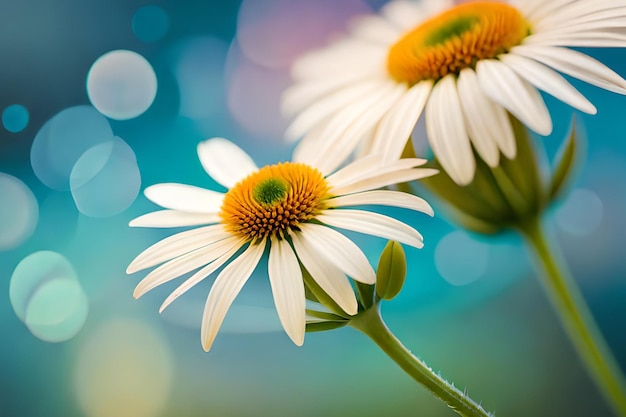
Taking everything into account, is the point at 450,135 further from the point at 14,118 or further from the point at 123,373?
the point at 14,118

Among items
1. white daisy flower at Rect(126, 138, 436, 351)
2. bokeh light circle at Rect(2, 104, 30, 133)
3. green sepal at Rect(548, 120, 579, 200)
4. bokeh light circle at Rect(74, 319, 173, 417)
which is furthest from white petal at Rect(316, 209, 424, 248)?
bokeh light circle at Rect(2, 104, 30, 133)

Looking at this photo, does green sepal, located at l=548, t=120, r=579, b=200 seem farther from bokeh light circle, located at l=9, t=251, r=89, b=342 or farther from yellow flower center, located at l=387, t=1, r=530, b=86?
bokeh light circle, located at l=9, t=251, r=89, b=342

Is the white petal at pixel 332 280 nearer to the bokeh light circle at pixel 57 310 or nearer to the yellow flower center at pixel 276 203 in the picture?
the yellow flower center at pixel 276 203

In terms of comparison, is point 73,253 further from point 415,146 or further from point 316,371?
point 415,146

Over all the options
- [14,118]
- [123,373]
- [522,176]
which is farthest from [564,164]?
[14,118]

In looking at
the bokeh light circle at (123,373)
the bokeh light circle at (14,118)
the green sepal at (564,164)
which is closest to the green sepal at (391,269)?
the green sepal at (564,164)

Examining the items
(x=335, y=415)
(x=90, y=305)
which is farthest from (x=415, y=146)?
(x=90, y=305)
